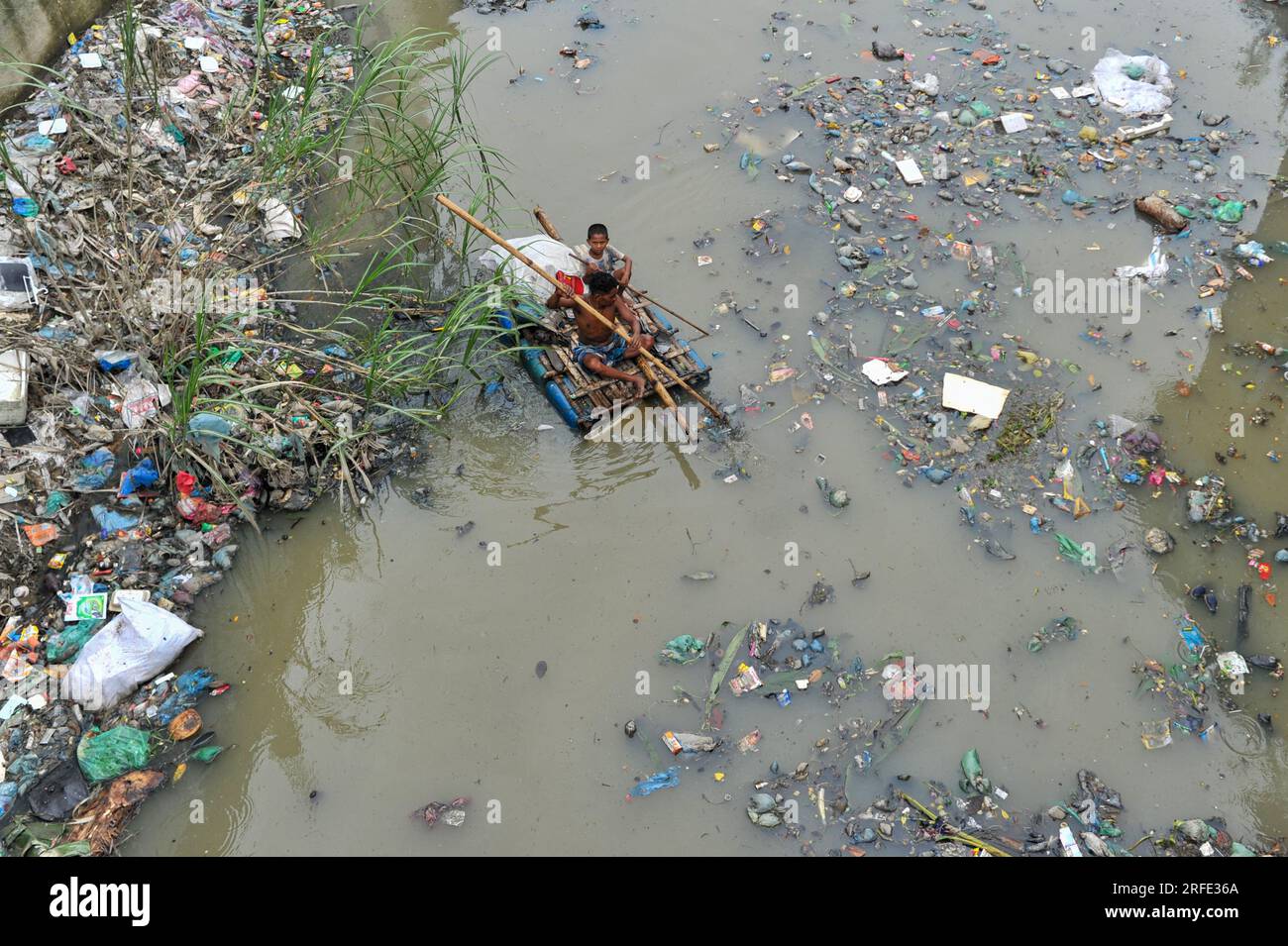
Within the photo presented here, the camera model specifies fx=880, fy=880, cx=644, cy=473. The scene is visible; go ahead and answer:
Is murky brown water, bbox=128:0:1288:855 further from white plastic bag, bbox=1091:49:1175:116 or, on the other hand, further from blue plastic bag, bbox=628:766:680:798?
white plastic bag, bbox=1091:49:1175:116

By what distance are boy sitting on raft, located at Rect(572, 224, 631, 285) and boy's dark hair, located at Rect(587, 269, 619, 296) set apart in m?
0.04

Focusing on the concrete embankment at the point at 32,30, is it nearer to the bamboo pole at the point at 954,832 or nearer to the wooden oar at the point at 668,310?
the wooden oar at the point at 668,310

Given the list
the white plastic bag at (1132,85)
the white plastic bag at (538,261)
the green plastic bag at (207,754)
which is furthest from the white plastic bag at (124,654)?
the white plastic bag at (1132,85)

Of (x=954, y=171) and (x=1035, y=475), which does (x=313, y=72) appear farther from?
(x=1035, y=475)

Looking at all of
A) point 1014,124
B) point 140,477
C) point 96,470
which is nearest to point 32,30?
point 96,470

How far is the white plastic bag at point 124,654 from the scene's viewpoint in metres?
3.75

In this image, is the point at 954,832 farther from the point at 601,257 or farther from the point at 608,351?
the point at 601,257

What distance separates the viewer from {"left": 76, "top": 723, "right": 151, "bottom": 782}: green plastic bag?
360 cm

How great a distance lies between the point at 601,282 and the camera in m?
4.75

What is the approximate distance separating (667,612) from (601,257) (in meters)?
2.24

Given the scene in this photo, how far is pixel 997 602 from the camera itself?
13.9ft

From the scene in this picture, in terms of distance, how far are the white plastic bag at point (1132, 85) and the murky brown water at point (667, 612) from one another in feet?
4.20

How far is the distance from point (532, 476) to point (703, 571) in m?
1.08
